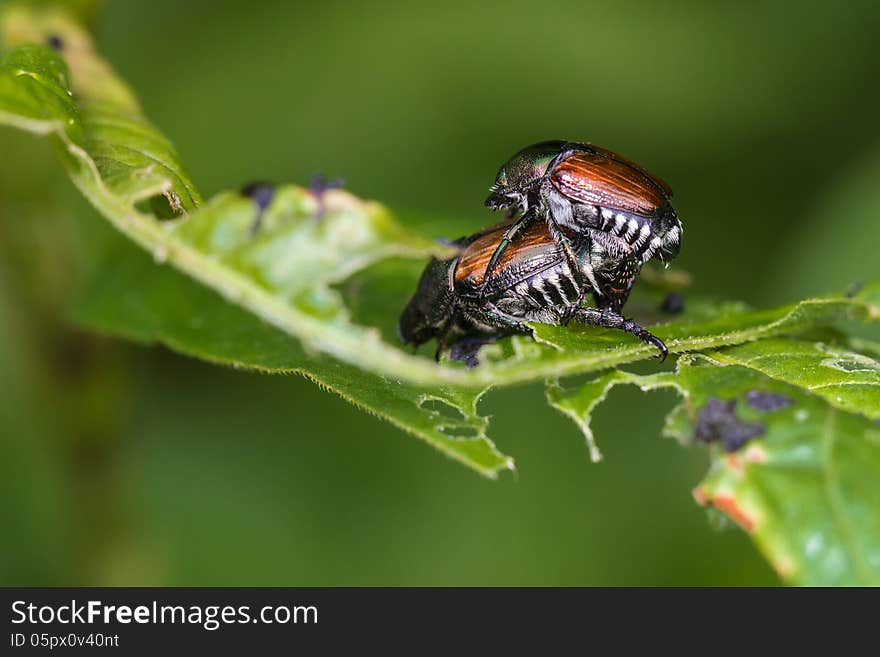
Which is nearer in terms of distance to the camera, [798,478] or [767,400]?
[798,478]

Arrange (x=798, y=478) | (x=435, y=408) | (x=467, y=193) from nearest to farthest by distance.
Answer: (x=798, y=478), (x=435, y=408), (x=467, y=193)

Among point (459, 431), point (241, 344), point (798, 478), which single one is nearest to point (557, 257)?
point (459, 431)

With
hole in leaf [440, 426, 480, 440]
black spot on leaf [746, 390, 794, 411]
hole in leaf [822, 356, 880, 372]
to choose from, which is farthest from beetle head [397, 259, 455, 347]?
hole in leaf [822, 356, 880, 372]

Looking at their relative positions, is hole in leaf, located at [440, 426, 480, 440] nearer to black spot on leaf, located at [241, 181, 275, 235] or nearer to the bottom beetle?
the bottom beetle

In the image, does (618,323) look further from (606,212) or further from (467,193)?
(467,193)

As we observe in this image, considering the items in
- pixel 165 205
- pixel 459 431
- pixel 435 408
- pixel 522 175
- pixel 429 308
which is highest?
pixel 522 175
